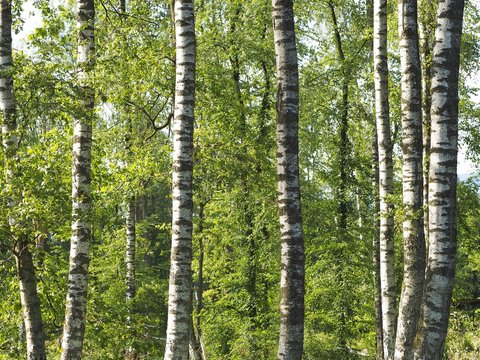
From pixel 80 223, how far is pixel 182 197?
5.61ft

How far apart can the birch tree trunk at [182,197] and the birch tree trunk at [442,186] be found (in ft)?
9.38

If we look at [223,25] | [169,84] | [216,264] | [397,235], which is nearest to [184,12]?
[169,84]

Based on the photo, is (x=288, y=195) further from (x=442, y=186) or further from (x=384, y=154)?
(x=384, y=154)

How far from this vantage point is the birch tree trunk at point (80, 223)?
834 cm

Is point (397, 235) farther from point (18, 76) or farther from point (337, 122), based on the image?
point (18, 76)

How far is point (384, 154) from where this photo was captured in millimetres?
11086

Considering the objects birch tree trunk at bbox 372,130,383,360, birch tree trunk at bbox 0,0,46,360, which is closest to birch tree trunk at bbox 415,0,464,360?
birch tree trunk at bbox 0,0,46,360

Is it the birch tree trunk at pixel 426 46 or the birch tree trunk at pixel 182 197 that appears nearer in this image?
the birch tree trunk at pixel 182 197

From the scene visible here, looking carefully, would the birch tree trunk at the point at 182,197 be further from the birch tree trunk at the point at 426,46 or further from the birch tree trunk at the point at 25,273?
the birch tree trunk at the point at 426,46

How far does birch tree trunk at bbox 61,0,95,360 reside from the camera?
8336 mm

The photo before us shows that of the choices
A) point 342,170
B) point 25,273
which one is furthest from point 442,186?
point 342,170

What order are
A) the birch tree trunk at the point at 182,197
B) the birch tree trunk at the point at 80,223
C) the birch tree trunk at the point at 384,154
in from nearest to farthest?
the birch tree trunk at the point at 182,197 < the birch tree trunk at the point at 80,223 < the birch tree trunk at the point at 384,154

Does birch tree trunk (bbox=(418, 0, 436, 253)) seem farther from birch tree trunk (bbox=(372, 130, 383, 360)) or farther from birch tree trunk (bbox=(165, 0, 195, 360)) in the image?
birch tree trunk (bbox=(165, 0, 195, 360))

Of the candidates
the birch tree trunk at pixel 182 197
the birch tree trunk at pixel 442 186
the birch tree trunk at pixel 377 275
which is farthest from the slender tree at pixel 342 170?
the birch tree trunk at pixel 442 186
